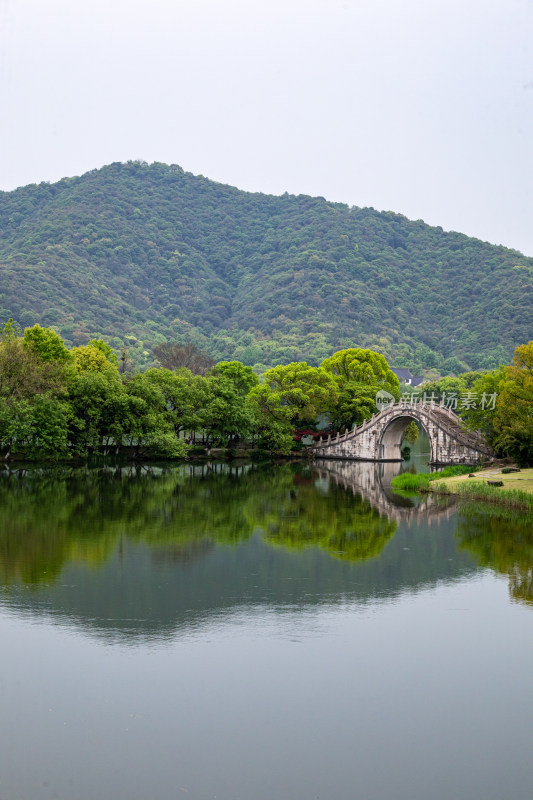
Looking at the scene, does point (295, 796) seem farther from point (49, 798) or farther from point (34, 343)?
point (34, 343)

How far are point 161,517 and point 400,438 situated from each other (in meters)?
37.5

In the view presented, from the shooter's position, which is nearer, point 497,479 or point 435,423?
point 497,479

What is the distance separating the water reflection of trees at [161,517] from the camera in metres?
23.4

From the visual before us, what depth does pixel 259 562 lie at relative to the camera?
73.8 ft

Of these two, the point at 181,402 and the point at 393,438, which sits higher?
the point at 181,402

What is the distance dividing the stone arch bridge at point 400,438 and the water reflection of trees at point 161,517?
519 inches

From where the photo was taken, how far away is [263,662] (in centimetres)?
1438

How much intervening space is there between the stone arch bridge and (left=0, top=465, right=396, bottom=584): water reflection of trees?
13194 mm

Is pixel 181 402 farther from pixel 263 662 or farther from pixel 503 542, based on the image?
pixel 263 662

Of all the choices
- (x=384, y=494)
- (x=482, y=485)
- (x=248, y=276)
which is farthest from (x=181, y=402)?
(x=248, y=276)

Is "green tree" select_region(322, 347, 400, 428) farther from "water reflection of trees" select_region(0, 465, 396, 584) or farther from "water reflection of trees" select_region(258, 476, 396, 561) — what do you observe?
"water reflection of trees" select_region(258, 476, 396, 561)

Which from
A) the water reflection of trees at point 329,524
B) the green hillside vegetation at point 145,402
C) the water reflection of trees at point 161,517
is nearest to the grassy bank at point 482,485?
the water reflection of trees at point 161,517

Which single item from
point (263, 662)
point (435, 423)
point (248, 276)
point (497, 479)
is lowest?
point (263, 662)

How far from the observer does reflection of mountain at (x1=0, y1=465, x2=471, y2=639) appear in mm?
17844
